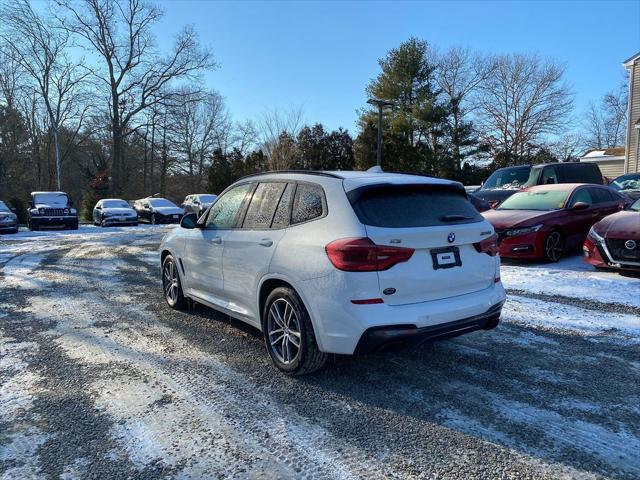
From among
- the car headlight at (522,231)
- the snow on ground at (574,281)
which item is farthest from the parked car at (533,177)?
the snow on ground at (574,281)

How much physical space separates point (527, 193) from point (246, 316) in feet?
25.7

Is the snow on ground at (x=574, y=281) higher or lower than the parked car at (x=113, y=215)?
lower

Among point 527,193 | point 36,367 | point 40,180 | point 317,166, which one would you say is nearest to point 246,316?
point 36,367

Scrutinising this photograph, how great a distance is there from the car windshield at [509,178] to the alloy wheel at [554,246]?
15.0ft

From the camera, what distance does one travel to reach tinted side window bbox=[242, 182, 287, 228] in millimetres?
4246

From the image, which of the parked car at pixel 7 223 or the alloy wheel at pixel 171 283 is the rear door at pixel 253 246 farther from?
the parked car at pixel 7 223

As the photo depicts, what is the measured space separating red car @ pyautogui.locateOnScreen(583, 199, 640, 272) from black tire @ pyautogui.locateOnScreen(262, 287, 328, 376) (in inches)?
224

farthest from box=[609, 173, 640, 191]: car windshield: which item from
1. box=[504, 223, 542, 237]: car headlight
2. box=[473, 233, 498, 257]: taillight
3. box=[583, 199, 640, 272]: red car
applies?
box=[473, 233, 498, 257]: taillight

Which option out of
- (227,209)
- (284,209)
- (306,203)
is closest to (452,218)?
(306,203)

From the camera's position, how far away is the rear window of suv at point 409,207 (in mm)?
3488

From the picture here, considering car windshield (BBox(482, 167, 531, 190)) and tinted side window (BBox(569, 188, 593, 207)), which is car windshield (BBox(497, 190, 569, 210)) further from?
car windshield (BBox(482, 167, 531, 190))

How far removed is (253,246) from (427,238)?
1.58 metres

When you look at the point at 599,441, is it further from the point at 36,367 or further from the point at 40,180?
the point at 40,180

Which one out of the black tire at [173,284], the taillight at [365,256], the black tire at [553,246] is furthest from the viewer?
the black tire at [553,246]
